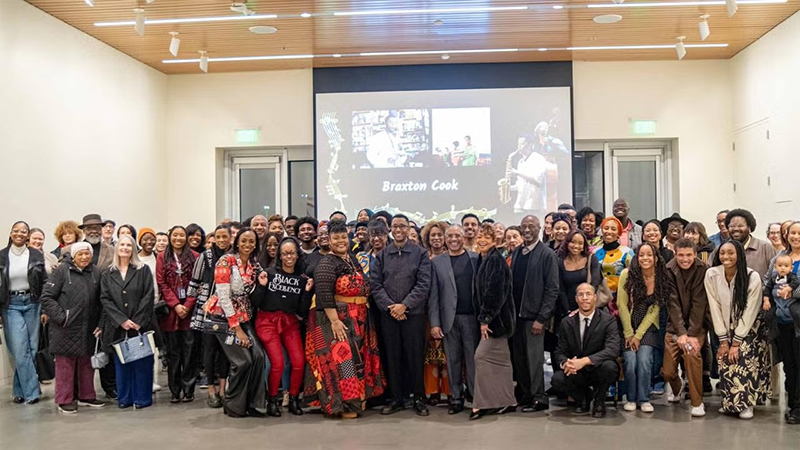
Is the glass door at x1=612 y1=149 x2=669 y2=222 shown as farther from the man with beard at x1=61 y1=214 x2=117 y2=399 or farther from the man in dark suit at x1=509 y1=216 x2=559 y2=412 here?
the man with beard at x1=61 y1=214 x2=117 y2=399

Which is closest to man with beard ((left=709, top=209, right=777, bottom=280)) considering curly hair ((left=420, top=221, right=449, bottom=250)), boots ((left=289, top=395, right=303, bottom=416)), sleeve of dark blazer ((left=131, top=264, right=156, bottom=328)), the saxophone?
A: curly hair ((left=420, top=221, right=449, bottom=250))

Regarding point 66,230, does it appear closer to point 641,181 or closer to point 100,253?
point 100,253

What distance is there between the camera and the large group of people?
552cm

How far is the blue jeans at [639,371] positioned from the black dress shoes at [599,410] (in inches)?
13.7

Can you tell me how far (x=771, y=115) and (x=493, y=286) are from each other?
618 centimetres

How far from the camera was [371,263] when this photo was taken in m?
5.95

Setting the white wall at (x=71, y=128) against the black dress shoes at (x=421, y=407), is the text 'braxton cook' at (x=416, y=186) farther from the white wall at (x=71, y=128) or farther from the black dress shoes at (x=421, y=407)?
the black dress shoes at (x=421, y=407)

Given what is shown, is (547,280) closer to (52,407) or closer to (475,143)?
(52,407)

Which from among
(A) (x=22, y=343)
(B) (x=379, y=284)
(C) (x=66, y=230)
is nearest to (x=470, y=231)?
(B) (x=379, y=284)

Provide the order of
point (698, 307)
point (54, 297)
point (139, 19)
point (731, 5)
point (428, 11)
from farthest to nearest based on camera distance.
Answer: point (428, 11) < point (139, 19) < point (731, 5) < point (54, 297) < point (698, 307)

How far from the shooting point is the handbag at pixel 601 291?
581 centimetres

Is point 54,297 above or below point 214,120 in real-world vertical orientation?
below

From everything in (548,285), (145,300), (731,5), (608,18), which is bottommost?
(145,300)

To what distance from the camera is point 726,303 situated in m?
5.50
